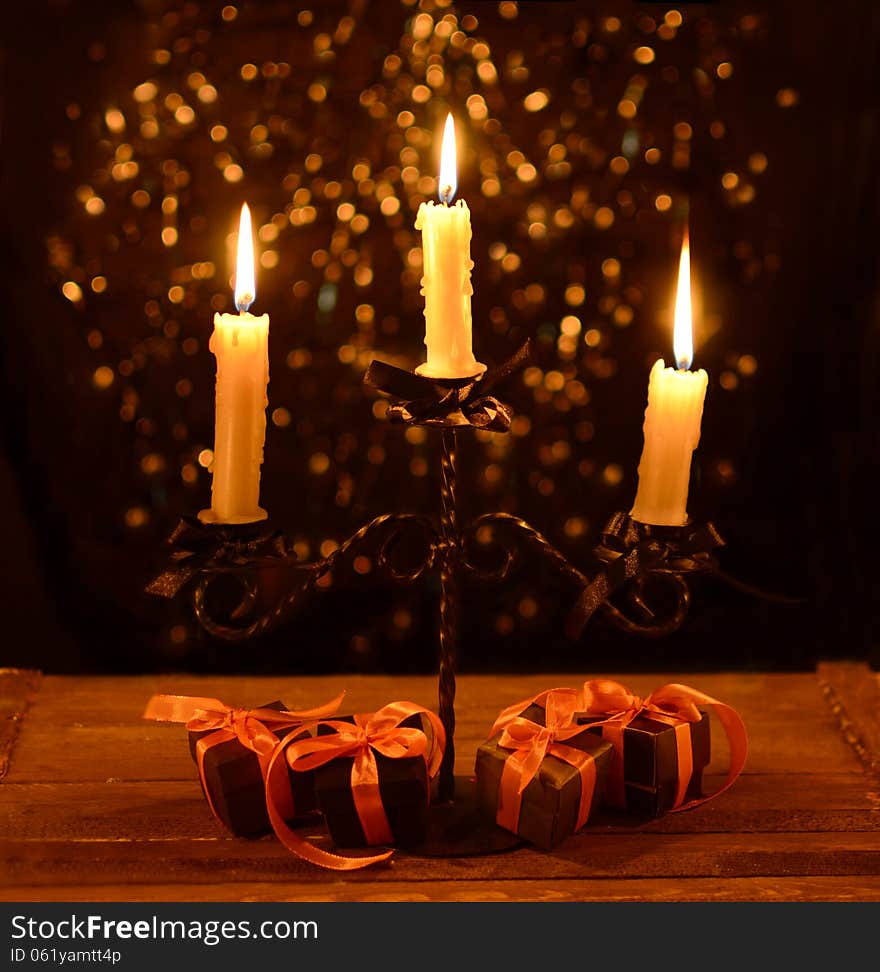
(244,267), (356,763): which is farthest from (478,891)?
(244,267)

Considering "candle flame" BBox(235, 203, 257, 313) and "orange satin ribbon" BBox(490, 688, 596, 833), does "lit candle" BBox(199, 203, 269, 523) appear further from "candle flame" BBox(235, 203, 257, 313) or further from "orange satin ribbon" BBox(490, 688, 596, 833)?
"orange satin ribbon" BBox(490, 688, 596, 833)

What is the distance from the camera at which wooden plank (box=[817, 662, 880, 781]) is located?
1235 millimetres

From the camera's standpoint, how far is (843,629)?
1.47 m

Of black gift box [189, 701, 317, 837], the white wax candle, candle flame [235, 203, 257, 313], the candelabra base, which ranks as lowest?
the candelabra base

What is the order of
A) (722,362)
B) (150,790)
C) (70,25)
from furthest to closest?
1. (722,362)
2. (70,25)
3. (150,790)

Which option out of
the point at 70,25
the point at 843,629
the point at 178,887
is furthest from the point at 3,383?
the point at 843,629

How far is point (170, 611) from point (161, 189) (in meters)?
0.49

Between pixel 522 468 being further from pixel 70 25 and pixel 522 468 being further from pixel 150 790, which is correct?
pixel 70 25

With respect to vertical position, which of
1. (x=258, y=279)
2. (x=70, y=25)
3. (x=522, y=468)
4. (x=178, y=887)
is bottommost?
(x=178, y=887)

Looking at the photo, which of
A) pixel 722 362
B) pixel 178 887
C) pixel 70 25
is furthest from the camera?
pixel 722 362

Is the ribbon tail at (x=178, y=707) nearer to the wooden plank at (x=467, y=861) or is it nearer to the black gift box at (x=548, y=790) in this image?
the wooden plank at (x=467, y=861)

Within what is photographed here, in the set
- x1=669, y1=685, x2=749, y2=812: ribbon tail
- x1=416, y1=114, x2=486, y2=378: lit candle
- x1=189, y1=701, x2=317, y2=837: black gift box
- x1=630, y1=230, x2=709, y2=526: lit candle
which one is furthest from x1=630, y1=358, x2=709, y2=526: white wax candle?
x1=189, y1=701, x2=317, y2=837: black gift box

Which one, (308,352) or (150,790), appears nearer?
(150,790)

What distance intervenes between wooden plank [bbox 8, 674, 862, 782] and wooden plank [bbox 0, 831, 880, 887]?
0.13 m
